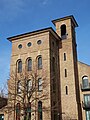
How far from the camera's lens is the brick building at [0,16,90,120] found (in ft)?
107

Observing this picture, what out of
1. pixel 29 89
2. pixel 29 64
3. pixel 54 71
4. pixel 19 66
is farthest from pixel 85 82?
pixel 19 66

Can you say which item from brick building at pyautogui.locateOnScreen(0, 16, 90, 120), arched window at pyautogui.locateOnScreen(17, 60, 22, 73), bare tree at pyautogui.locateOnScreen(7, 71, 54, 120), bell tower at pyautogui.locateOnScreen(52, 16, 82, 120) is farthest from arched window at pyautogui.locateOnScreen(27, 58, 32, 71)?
bell tower at pyautogui.locateOnScreen(52, 16, 82, 120)

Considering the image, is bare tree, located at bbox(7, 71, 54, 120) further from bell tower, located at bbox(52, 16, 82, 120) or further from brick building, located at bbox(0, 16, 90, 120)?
bell tower, located at bbox(52, 16, 82, 120)

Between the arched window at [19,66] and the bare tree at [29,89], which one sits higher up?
the arched window at [19,66]

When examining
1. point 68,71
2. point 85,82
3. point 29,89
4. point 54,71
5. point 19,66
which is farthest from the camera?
point 19,66

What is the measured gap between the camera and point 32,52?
35750 mm

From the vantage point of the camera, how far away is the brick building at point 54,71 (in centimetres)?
3259

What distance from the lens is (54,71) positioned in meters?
35.1

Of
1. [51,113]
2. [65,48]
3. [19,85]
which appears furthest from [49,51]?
[51,113]

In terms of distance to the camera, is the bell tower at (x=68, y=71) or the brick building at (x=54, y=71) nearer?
the brick building at (x=54, y=71)

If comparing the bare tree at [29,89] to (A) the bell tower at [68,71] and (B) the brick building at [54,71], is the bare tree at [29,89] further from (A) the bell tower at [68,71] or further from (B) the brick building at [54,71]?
(A) the bell tower at [68,71]

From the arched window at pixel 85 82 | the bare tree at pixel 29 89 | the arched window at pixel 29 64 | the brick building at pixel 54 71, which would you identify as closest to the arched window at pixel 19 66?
the brick building at pixel 54 71

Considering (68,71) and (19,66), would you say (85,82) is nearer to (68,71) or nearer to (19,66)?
(68,71)

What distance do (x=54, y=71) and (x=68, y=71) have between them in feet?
8.04
